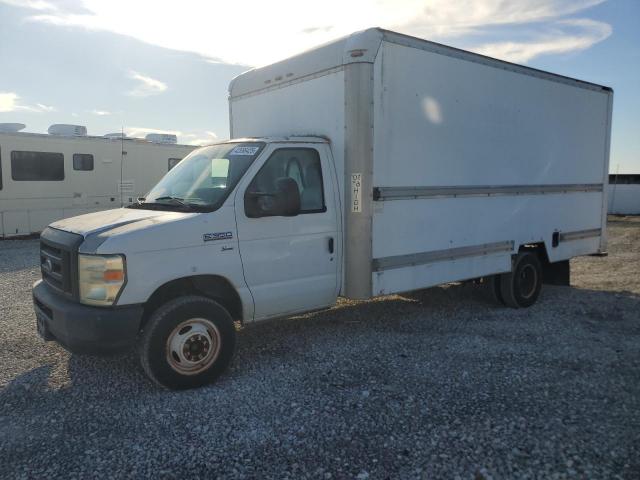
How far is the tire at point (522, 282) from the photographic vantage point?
7156 millimetres

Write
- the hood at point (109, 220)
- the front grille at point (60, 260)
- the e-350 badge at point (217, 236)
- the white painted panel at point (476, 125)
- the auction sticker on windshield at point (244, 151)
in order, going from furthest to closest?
the white painted panel at point (476, 125) < the auction sticker on windshield at point (244, 151) < the e-350 badge at point (217, 236) < the hood at point (109, 220) < the front grille at point (60, 260)

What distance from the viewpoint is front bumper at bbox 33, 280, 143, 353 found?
407 centimetres

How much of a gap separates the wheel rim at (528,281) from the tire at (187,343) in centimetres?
457

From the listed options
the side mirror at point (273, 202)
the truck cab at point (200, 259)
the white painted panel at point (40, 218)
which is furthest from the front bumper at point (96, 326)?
the white painted panel at point (40, 218)

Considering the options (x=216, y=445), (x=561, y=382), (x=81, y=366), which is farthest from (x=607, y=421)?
(x=81, y=366)

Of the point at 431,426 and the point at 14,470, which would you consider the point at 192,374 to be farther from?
the point at 431,426

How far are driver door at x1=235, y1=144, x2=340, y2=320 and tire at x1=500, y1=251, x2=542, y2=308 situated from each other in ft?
9.87

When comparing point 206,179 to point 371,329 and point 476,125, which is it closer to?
point 371,329

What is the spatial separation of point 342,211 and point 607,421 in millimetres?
2982

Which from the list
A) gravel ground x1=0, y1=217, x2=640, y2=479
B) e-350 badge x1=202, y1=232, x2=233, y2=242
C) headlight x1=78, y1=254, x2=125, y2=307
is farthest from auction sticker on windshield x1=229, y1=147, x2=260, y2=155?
gravel ground x1=0, y1=217, x2=640, y2=479

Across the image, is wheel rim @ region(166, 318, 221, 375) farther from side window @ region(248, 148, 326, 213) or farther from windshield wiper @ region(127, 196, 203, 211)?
side window @ region(248, 148, 326, 213)

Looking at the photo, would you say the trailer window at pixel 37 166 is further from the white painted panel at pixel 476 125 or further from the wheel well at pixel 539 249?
the wheel well at pixel 539 249

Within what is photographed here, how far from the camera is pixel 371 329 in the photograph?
6234mm

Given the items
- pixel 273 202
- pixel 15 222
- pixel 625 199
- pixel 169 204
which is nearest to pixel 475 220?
pixel 273 202
